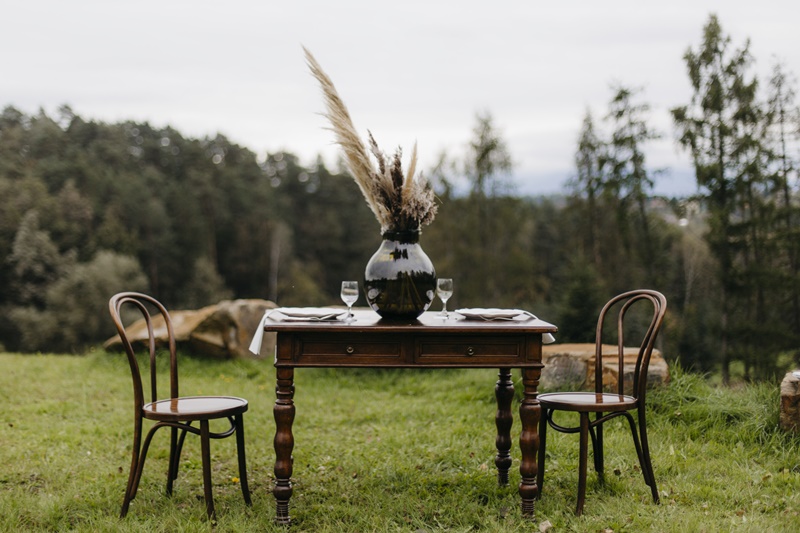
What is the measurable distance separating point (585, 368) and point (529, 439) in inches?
101

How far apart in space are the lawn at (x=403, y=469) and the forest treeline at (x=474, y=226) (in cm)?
701

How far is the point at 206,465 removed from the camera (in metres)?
3.41

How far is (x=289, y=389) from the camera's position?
3463 mm

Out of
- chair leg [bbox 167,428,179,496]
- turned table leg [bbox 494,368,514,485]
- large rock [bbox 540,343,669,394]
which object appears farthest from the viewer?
large rock [bbox 540,343,669,394]

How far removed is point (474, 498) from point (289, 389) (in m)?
1.24

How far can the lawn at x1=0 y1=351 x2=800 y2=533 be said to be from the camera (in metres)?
3.51

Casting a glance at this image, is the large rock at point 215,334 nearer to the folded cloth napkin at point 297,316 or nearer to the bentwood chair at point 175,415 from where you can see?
the bentwood chair at point 175,415

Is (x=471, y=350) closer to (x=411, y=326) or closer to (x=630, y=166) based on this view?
(x=411, y=326)

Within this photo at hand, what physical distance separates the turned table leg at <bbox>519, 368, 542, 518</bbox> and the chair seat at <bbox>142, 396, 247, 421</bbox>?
1.43 m

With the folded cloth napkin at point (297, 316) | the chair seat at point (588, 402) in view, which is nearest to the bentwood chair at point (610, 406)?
the chair seat at point (588, 402)

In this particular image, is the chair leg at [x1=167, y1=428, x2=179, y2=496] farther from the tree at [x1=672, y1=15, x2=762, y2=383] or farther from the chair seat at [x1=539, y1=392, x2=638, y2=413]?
the tree at [x1=672, y1=15, x2=762, y2=383]

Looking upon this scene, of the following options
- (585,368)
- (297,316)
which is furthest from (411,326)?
(585,368)

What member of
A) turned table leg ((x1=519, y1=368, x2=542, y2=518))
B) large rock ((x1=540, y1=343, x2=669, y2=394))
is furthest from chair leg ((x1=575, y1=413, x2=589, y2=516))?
large rock ((x1=540, y1=343, x2=669, y2=394))

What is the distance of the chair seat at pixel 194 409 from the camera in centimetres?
329
